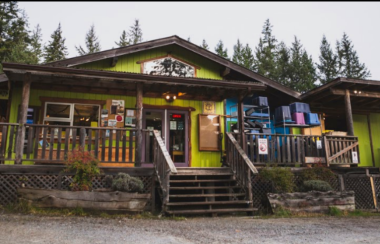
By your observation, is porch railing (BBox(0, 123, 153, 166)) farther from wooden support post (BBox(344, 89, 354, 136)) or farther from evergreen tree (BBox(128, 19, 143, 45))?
evergreen tree (BBox(128, 19, 143, 45))

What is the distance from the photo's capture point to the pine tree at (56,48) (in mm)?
33778

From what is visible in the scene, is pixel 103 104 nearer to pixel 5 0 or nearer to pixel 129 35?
pixel 5 0

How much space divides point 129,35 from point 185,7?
119 ft

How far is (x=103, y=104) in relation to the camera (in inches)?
431

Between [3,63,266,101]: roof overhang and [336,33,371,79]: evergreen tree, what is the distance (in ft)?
103

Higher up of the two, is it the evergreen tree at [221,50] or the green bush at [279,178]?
the evergreen tree at [221,50]

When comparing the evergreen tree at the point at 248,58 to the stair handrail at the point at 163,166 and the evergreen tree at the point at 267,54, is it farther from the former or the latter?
the stair handrail at the point at 163,166

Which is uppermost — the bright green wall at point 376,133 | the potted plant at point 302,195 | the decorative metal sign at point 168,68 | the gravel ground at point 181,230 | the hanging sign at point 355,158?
the decorative metal sign at point 168,68

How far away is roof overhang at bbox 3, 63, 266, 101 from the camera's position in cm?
858

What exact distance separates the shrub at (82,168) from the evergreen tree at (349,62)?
1418 inches

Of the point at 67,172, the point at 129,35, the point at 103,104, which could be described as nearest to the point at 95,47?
the point at 129,35

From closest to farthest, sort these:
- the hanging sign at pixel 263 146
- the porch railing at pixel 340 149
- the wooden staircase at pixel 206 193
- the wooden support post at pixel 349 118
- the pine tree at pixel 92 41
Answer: the wooden staircase at pixel 206 193
the hanging sign at pixel 263 146
the porch railing at pixel 340 149
the wooden support post at pixel 349 118
the pine tree at pixel 92 41

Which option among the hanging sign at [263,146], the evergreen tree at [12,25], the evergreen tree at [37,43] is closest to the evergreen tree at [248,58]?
the evergreen tree at [12,25]

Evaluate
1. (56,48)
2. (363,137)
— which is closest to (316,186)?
(363,137)
